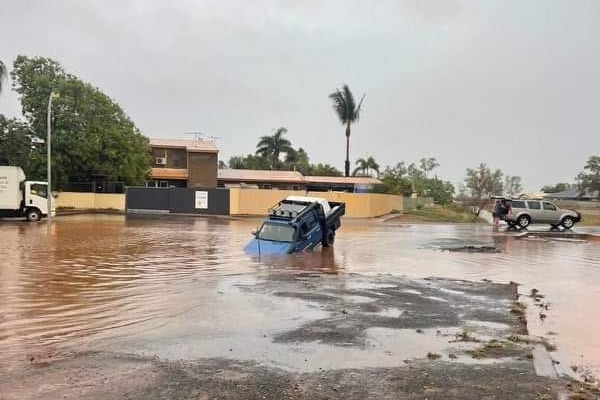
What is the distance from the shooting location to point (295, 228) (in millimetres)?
19234

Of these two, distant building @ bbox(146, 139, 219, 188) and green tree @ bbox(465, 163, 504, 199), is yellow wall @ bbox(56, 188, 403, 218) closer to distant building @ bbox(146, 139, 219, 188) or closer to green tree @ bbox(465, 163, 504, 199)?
distant building @ bbox(146, 139, 219, 188)

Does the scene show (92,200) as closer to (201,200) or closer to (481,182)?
(201,200)

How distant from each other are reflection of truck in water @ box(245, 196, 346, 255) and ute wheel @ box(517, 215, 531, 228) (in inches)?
676

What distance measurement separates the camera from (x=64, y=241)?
70.5 ft

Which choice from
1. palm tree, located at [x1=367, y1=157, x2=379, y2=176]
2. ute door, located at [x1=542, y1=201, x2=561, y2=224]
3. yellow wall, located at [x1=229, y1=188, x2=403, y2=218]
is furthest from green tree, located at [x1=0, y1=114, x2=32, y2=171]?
palm tree, located at [x1=367, y1=157, x2=379, y2=176]

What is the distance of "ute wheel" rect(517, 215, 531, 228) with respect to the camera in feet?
113

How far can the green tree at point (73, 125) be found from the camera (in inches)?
1777

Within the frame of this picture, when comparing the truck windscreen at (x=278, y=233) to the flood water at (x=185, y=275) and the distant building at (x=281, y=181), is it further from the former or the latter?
the distant building at (x=281, y=181)

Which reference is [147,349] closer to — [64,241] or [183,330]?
[183,330]

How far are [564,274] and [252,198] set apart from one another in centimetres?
3399

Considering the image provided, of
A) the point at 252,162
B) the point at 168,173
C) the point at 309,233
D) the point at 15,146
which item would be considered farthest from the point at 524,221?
the point at 252,162

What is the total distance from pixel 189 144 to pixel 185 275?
47764 mm

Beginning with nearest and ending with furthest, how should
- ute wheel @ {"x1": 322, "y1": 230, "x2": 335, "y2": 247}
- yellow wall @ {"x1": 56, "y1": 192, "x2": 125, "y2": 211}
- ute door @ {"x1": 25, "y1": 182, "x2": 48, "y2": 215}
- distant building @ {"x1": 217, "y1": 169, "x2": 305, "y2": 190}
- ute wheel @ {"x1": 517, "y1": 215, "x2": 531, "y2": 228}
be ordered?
1. ute wheel @ {"x1": 322, "y1": 230, "x2": 335, "y2": 247}
2. ute door @ {"x1": 25, "y1": 182, "x2": 48, "y2": 215}
3. ute wheel @ {"x1": 517, "y1": 215, "x2": 531, "y2": 228}
4. yellow wall @ {"x1": 56, "y1": 192, "x2": 125, "y2": 211}
5. distant building @ {"x1": 217, "y1": 169, "x2": 305, "y2": 190}

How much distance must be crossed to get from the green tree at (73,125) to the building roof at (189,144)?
912cm
